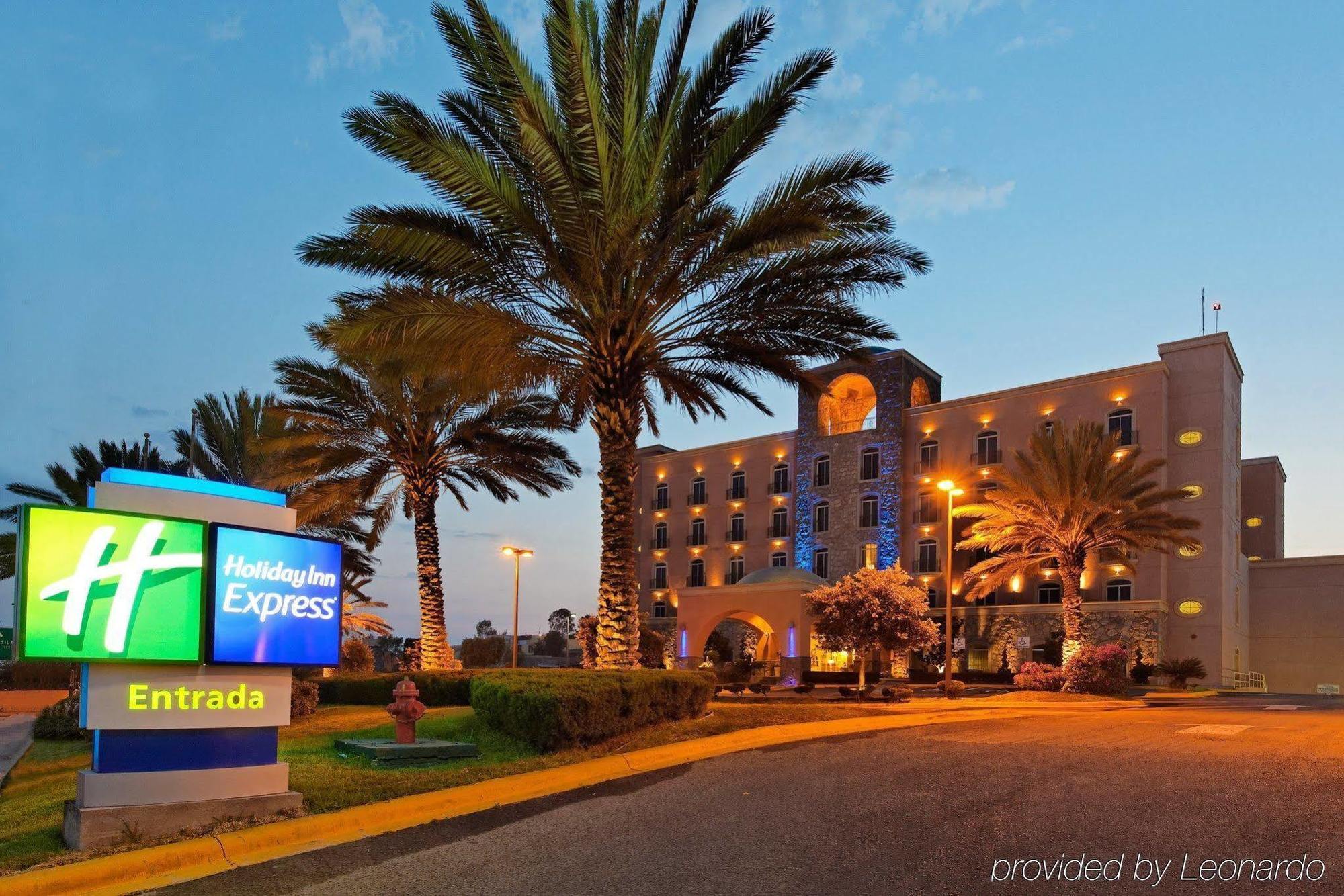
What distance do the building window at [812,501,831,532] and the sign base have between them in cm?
5278

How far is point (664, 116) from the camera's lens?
1517 centimetres

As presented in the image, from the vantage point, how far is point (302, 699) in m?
19.1

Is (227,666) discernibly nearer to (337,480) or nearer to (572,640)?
(337,480)

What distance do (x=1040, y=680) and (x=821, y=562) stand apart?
86.3 ft

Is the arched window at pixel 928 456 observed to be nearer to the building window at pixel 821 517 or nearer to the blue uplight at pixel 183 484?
the building window at pixel 821 517

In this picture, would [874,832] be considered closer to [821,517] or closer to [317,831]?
[317,831]


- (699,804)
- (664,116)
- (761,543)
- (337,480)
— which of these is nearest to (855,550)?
(761,543)

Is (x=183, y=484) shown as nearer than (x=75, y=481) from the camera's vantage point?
Yes

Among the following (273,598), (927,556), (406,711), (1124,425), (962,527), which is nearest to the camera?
(273,598)

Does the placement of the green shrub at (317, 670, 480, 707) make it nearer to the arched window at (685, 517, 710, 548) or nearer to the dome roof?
the dome roof

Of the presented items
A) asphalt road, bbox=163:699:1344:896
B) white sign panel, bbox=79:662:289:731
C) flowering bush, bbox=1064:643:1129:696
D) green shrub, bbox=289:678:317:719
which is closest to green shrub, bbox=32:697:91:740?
green shrub, bbox=289:678:317:719

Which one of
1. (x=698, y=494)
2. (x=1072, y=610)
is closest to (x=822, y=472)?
(x=698, y=494)

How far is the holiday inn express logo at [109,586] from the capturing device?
7.41m

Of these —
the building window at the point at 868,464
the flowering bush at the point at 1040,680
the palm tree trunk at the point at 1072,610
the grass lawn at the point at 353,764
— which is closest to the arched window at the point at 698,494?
the building window at the point at 868,464
